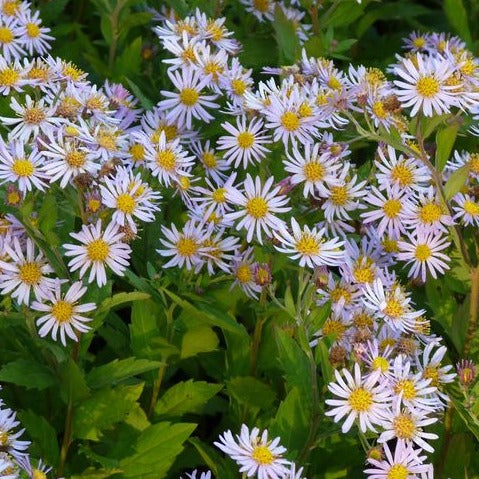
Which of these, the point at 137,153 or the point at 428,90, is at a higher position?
the point at 428,90

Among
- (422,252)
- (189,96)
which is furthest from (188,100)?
(422,252)

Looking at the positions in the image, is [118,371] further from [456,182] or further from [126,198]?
[456,182]

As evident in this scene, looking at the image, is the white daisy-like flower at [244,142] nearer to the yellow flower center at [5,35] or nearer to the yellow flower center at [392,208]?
the yellow flower center at [392,208]

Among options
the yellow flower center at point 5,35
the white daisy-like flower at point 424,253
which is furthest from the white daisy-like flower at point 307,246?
the yellow flower center at point 5,35

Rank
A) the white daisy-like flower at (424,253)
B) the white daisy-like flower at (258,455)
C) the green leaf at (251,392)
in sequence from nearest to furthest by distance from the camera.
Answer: the white daisy-like flower at (258,455) < the green leaf at (251,392) < the white daisy-like flower at (424,253)

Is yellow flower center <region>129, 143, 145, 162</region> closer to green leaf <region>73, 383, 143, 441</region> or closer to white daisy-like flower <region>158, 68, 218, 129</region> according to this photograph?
white daisy-like flower <region>158, 68, 218, 129</region>

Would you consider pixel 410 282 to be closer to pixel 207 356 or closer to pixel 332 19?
pixel 207 356

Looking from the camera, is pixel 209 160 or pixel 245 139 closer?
pixel 245 139
